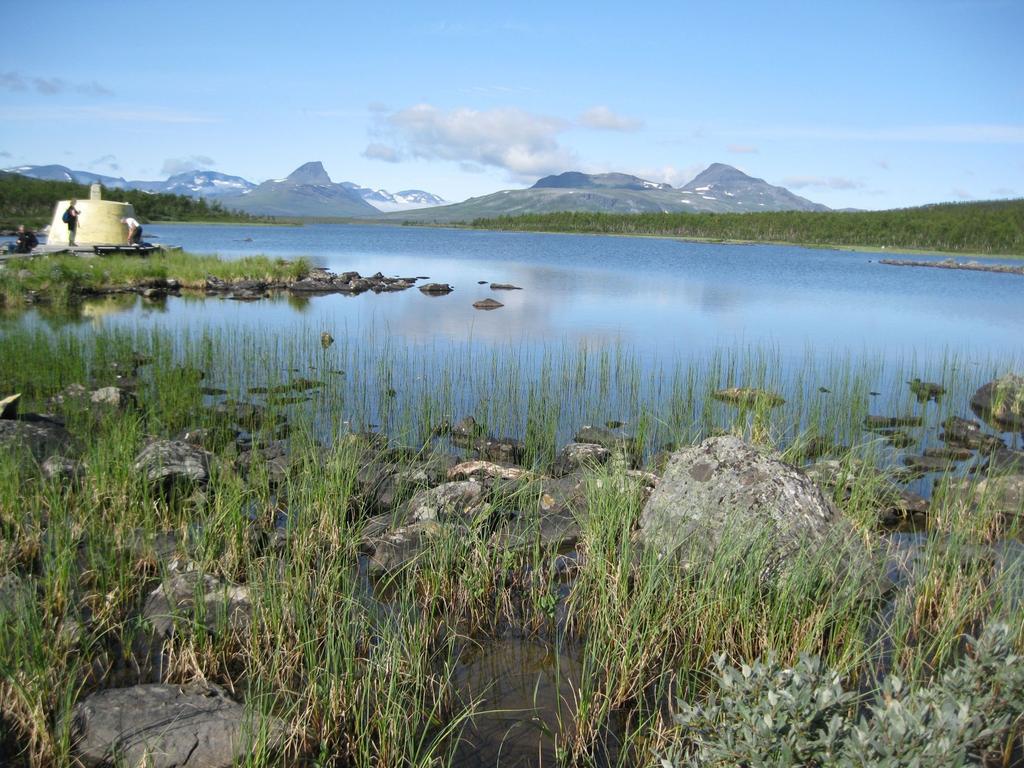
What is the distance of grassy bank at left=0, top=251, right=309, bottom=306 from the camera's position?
808 inches

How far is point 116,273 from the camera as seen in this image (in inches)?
925

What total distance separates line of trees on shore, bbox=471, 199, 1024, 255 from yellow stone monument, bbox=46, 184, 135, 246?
68645 mm

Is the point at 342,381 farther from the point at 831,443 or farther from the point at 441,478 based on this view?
the point at 831,443

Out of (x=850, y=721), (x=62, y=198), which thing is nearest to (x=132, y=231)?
(x=850, y=721)

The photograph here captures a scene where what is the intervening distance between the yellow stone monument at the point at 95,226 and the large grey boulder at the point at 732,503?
1114 inches

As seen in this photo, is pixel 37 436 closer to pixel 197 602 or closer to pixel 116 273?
pixel 197 602

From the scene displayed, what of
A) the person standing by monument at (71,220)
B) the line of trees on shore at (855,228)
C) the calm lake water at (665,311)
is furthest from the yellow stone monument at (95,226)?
the line of trees on shore at (855,228)

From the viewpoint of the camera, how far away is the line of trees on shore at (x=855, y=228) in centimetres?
7331

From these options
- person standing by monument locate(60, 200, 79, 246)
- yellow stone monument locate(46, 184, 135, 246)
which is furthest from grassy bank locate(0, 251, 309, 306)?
person standing by monument locate(60, 200, 79, 246)

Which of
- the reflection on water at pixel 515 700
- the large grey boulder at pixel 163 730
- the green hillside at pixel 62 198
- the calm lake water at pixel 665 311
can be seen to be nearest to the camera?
the large grey boulder at pixel 163 730

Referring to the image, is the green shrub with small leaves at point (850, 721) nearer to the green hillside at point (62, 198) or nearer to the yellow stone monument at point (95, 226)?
the yellow stone monument at point (95, 226)

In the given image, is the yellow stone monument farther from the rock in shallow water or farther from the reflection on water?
the reflection on water

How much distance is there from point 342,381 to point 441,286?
54.2 ft

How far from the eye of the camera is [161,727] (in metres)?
3.59
